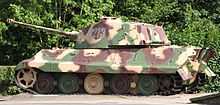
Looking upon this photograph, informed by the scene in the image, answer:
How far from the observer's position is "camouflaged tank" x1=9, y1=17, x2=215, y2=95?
23.0m

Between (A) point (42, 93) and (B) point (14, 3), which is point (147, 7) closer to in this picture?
(B) point (14, 3)

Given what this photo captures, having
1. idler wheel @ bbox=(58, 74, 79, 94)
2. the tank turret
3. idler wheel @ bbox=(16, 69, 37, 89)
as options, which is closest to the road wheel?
the tank turret

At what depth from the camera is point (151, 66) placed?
74.9 feet

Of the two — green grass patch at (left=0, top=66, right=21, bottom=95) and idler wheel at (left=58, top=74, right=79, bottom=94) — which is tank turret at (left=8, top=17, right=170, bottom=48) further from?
green grass patch at (left=0, top=66, right=21, bottom=95)

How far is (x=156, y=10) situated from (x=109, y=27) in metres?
9.20

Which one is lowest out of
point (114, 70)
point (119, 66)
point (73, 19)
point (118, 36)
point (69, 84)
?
point (69, 84)

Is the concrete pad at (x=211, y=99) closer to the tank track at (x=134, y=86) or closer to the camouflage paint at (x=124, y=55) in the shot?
the camouflage paint at (x=124, y=55)

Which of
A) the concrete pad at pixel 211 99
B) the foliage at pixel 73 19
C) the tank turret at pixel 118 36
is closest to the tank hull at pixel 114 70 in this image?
the tank turret at pixel 118 36

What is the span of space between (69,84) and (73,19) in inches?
308

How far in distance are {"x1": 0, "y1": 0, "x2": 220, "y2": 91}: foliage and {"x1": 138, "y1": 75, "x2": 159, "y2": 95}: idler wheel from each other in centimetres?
565

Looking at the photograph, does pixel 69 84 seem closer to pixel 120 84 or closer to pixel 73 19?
pixel 120 84

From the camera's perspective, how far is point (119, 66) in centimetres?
2298

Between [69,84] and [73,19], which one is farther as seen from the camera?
[73,19]

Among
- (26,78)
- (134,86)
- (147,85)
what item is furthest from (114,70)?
(26,78)
